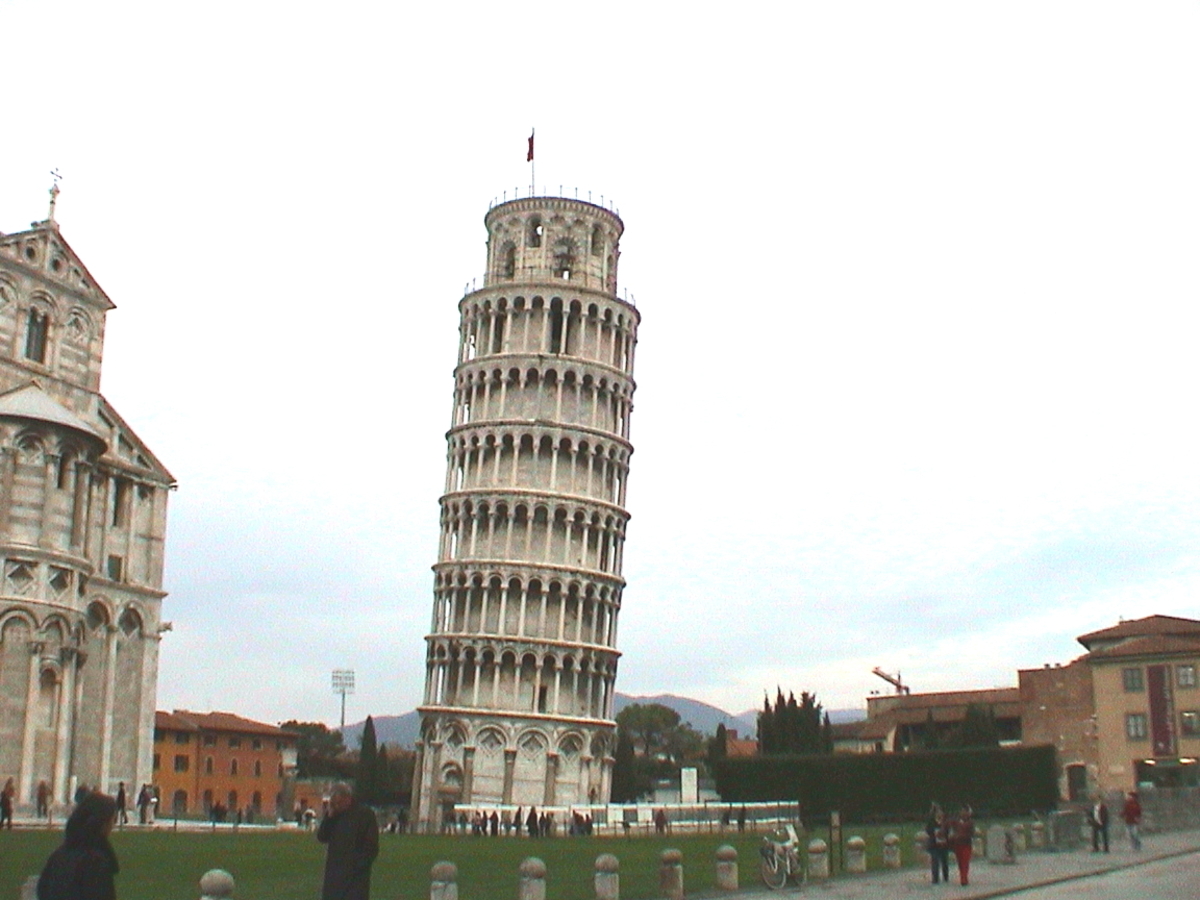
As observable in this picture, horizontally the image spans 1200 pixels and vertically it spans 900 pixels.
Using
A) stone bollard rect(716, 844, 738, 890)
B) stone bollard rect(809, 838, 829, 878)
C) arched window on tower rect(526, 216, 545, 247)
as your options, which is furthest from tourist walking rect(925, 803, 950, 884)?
arched window on tower rect(526, 216, 545, 247)

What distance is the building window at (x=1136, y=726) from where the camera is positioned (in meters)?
62.8

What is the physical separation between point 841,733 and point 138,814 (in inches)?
2509

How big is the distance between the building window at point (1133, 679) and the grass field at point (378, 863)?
27102 mm

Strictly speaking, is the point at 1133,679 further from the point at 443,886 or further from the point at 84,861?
the point at 84,861

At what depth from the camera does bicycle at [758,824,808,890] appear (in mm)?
23234

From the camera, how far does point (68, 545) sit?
41062 mm

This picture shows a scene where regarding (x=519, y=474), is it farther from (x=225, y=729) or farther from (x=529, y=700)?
(x=225, y=729)

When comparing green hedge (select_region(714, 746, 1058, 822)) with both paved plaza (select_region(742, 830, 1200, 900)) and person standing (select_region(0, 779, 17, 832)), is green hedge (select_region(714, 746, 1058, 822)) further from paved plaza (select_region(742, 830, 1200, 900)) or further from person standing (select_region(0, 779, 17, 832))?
person standing (select_region(0, 779, 17, 832))

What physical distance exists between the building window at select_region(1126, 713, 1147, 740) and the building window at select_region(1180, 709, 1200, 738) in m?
1.77

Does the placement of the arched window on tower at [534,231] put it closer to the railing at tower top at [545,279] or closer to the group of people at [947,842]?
the railing at tower top at [545,279]

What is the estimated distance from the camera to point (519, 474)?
63.8m

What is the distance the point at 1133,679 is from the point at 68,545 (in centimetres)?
4714

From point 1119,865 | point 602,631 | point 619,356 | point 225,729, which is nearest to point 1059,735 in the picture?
point 602,631

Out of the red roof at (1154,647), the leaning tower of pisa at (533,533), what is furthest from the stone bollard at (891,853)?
the red roof at (1154,647)
